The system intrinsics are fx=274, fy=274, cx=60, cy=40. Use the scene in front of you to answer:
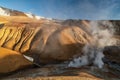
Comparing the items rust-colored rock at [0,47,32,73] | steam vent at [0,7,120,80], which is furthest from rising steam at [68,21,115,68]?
rust-colored rock at [0,47,32,73]

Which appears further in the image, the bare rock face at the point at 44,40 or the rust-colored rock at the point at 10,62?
the bare rock face at the point at 44,40

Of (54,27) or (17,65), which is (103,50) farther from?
(17,65)

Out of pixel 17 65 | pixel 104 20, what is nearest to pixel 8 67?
pixel 17 65

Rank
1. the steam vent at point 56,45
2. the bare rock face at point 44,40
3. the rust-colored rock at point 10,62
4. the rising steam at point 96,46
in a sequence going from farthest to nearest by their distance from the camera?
the bare rock face at point 44,40, the steam vent at point 56,45, the rising steam at point 96,46, the rust-colored rock at point 10,62

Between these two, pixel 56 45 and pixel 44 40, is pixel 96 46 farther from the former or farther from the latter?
pixel 44 40

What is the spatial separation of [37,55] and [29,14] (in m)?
61.5

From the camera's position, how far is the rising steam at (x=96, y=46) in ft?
120

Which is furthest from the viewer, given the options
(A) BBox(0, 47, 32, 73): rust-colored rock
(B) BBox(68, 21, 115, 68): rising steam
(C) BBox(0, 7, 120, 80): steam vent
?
(C) BBox(0, 7, 120, 80): steam vent

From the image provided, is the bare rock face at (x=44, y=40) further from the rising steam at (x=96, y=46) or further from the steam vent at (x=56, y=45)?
the rising steam at (x=96, y=46)

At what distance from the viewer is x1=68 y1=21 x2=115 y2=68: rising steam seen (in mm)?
36531

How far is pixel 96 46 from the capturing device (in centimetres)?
4931

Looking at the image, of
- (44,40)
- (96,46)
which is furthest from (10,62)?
(96,46)

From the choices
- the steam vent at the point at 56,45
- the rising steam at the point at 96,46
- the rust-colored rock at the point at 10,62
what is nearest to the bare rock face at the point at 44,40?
the steam vent at the point at 56,45

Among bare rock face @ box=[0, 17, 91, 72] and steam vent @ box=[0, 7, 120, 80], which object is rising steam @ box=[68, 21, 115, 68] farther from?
bare rock face @ box=[0, 17, 91, 72]
